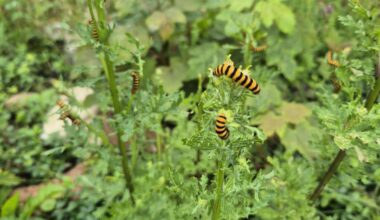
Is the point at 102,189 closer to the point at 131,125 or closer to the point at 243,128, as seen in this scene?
the point at 131,125

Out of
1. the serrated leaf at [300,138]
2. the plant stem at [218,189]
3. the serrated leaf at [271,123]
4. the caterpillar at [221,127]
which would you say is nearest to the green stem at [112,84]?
the plant stem at [218,189]

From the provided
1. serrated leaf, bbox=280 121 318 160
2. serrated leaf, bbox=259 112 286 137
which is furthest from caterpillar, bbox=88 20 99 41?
serrated leaf, bbox=280 121 318 160

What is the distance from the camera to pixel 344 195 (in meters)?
2.88

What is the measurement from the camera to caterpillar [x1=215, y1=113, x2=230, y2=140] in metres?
1.25

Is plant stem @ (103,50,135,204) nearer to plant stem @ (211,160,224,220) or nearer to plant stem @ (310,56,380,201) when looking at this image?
plant stem @ (211,160,224,220)

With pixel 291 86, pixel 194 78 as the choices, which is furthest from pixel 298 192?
pixel 291 86

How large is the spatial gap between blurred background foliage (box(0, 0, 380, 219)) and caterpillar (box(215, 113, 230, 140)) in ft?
0.13

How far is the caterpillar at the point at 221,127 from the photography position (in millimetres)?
1254

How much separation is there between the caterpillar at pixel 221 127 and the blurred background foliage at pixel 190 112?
0.04 m

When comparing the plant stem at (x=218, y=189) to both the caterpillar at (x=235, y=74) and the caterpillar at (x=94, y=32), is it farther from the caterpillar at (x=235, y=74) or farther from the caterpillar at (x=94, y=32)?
the caterpillar at (x=94, y=32)

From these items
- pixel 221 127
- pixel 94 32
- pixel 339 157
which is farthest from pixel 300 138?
pixel 221 127

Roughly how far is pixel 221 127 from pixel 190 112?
0.49 metres

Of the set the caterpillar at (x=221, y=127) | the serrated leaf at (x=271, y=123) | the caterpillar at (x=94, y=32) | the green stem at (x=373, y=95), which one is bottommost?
the serrated leaf at (x=271, y=123)

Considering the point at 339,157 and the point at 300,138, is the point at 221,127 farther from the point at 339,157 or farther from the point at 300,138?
the point at 300,138
